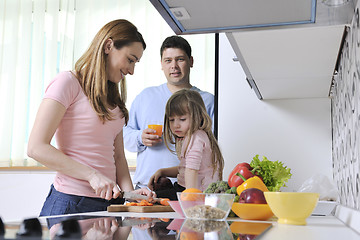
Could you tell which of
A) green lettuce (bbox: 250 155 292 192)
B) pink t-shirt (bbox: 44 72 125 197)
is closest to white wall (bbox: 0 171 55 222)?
pink t-shirt (bbox: 44 72 125 197)

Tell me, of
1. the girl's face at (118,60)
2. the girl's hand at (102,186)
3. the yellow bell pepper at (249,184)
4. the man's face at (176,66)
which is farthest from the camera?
the man's face at (176,66)

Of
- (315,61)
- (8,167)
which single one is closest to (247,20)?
(315,61)

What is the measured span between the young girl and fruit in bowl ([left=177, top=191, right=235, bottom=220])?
1.06 m

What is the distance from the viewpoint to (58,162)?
4.39 feet

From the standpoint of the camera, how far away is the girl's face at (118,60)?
5.35ft

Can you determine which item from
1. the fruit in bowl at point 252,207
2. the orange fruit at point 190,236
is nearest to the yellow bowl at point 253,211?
the fruit in bowl at point 252,207

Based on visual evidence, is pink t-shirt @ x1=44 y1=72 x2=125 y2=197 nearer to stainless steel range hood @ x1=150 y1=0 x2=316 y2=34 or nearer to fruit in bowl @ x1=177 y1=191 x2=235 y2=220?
stainless steel range hood @ x1=150 y1=0 x2=316 y2=34

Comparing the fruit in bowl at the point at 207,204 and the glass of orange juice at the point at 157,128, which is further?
the glass of orange juice at the point at 157,128

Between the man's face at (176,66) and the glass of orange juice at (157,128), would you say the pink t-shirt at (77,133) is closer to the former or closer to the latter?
the glass of orange juice at (157,128)

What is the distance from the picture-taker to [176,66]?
2787mm

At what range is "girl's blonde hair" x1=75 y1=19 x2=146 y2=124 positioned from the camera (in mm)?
1468

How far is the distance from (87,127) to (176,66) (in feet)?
4.68

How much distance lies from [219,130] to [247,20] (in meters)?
0.95

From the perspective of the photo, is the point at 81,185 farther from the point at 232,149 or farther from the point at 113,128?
the point at 232,149
